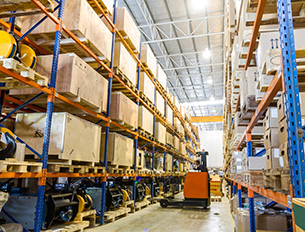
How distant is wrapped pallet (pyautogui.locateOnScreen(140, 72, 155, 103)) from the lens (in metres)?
8.27

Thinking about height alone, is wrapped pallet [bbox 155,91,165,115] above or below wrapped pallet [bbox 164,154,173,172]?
above

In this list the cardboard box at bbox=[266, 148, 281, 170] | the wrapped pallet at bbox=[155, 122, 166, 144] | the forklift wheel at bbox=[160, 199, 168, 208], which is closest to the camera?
the cardboard box at bbox=[266, 148, 281, 170]

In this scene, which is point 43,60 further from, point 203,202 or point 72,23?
point 203,202

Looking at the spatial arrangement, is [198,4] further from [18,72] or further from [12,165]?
[12,165]

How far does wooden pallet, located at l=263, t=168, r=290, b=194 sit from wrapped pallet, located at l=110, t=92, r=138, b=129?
456 centimetres

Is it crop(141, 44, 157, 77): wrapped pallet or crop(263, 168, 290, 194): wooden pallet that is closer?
crop(263, 168, 290, 194): wooden pallet

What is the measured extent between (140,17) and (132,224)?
1034 centimetres

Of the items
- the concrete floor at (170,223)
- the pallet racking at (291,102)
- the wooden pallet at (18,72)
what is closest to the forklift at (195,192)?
the concrete floor at (170,223)

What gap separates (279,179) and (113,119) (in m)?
4.85

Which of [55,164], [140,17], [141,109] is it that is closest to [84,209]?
[55,164]

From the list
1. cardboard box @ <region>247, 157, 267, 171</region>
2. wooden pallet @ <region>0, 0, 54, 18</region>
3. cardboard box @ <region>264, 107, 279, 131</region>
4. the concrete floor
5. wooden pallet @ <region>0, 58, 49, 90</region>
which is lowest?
the concrete floor

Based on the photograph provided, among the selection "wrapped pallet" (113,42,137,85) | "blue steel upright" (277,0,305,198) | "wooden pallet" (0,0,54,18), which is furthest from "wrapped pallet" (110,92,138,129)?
"blue steel upright" (277,0,305,198)

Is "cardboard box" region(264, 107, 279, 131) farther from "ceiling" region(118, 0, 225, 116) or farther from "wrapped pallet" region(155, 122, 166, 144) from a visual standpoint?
"ceiling" region(118, 0, 225, 116)

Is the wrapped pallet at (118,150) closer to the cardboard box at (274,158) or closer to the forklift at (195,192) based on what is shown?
the forklift at (195,192)
